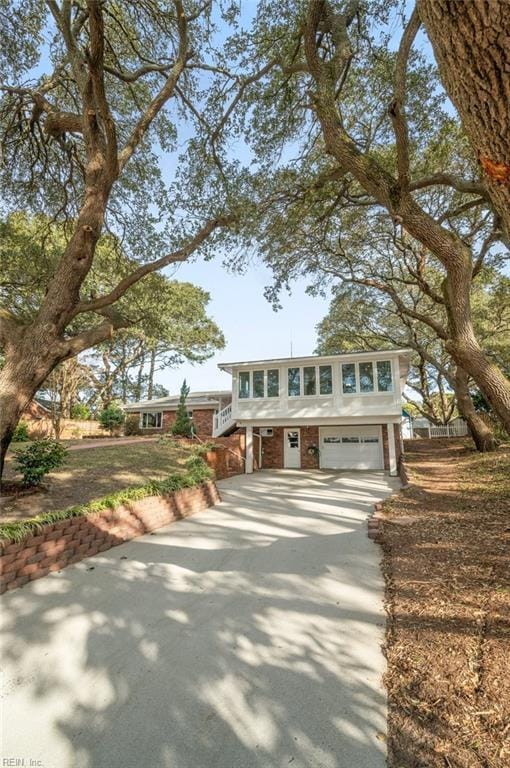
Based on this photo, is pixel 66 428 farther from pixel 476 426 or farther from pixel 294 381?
pixel 476 426

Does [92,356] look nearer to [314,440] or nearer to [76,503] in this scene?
[314,440]

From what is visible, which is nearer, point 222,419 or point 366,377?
point 366,377

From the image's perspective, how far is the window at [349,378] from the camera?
14.0 m

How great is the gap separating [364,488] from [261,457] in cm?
692

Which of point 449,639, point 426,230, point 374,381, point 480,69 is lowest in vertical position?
point 449,639

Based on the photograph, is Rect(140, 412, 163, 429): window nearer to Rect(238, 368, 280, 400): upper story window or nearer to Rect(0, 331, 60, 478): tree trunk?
Rect(238, 368, 280, 400): upper story window

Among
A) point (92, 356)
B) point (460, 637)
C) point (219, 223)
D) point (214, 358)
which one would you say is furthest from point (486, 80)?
point (92, 356)

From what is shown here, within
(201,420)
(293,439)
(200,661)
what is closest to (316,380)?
(293,439)

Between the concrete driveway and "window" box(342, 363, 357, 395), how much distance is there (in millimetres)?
9250

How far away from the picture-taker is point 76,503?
19.2ft

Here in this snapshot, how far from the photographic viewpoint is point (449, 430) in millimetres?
27047

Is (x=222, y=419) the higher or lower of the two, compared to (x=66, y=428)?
higher

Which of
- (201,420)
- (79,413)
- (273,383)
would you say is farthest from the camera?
Result: (79,413)

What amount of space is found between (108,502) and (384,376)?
10882 mm
